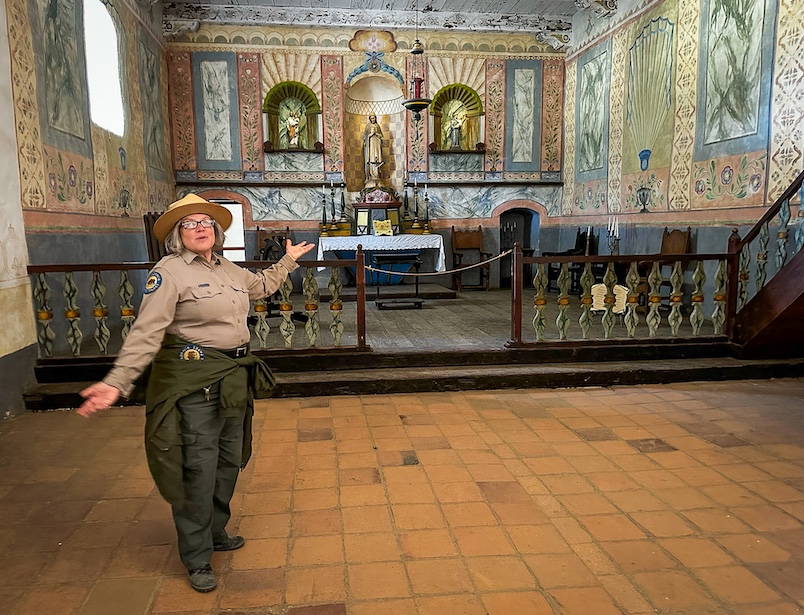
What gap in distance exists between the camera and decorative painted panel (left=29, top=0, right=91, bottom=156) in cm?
577

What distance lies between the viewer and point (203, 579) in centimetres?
256

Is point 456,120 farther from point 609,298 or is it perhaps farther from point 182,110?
point 609,298

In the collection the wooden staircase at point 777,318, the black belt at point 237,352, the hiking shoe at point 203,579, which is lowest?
the hiking shoe at point 203,579

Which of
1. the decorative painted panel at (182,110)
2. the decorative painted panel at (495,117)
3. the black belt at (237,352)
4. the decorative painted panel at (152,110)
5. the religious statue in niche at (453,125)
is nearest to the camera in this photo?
the black belt at (237,352)

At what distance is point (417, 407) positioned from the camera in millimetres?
5109

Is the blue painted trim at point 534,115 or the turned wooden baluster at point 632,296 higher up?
the blue painted trim at point 534,115

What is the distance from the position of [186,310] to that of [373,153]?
10.1 m

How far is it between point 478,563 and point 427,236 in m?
8.63

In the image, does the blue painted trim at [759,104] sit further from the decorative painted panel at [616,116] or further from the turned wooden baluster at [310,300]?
the turned wooden baluster at [310,300]

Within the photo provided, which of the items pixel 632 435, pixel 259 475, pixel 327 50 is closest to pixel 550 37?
pixel 327 50

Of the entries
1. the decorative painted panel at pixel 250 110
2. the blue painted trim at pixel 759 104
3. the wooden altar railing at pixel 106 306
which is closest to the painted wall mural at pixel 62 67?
the wooden altar railing at pixel 106 306

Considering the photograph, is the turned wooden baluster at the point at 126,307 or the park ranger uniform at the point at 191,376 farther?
the turned wooden baluster at the point at 126,307

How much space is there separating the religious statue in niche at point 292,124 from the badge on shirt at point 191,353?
1007cm

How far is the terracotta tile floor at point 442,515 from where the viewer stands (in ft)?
8.25
